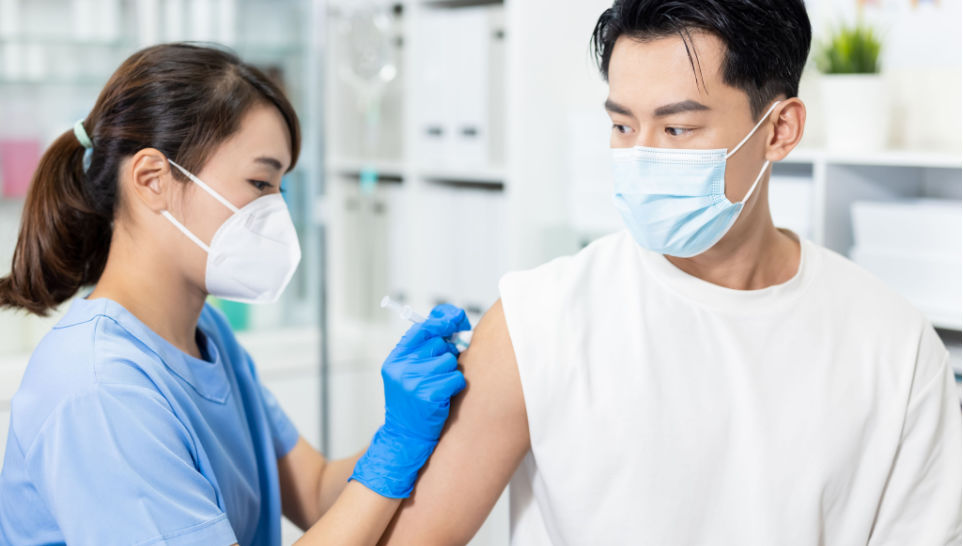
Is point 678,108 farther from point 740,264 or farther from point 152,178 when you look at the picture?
point 152,178

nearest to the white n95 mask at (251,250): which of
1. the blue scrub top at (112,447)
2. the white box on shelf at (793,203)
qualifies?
the blue scrub top at (112,447)

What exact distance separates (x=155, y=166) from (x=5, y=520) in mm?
495

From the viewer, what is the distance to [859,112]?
185 cm

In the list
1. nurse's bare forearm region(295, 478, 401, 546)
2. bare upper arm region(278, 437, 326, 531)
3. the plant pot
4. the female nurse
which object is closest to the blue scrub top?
the female nurse

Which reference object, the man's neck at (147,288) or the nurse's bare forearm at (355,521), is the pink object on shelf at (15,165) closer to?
the man's neck at (147,288)

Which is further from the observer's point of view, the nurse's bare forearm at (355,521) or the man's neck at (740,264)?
the man's neck at (740,264)

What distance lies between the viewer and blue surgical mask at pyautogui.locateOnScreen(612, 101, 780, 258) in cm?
119

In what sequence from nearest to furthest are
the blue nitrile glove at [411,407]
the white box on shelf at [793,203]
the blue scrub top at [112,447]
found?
the blue scrub top at [112,447]
the blue nitrile glove at [411,407]
the white box on shelf at [793,203]

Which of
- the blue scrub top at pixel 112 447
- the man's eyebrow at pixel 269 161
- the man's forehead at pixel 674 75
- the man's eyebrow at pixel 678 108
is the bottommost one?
the blue scrub top at pixel 112 447

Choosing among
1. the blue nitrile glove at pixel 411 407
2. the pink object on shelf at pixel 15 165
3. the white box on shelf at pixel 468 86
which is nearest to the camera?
the blue nitrile glove at pixel 411 407

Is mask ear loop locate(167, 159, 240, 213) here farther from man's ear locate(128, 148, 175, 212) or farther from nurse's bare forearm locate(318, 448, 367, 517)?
nurse's bare forearm locate(318, 448, 367, 517)

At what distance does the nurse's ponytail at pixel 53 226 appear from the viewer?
4.42 ft

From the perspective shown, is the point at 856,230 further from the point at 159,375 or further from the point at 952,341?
the point at 159,375

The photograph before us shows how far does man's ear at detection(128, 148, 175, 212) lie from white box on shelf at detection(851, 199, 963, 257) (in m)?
1.25
